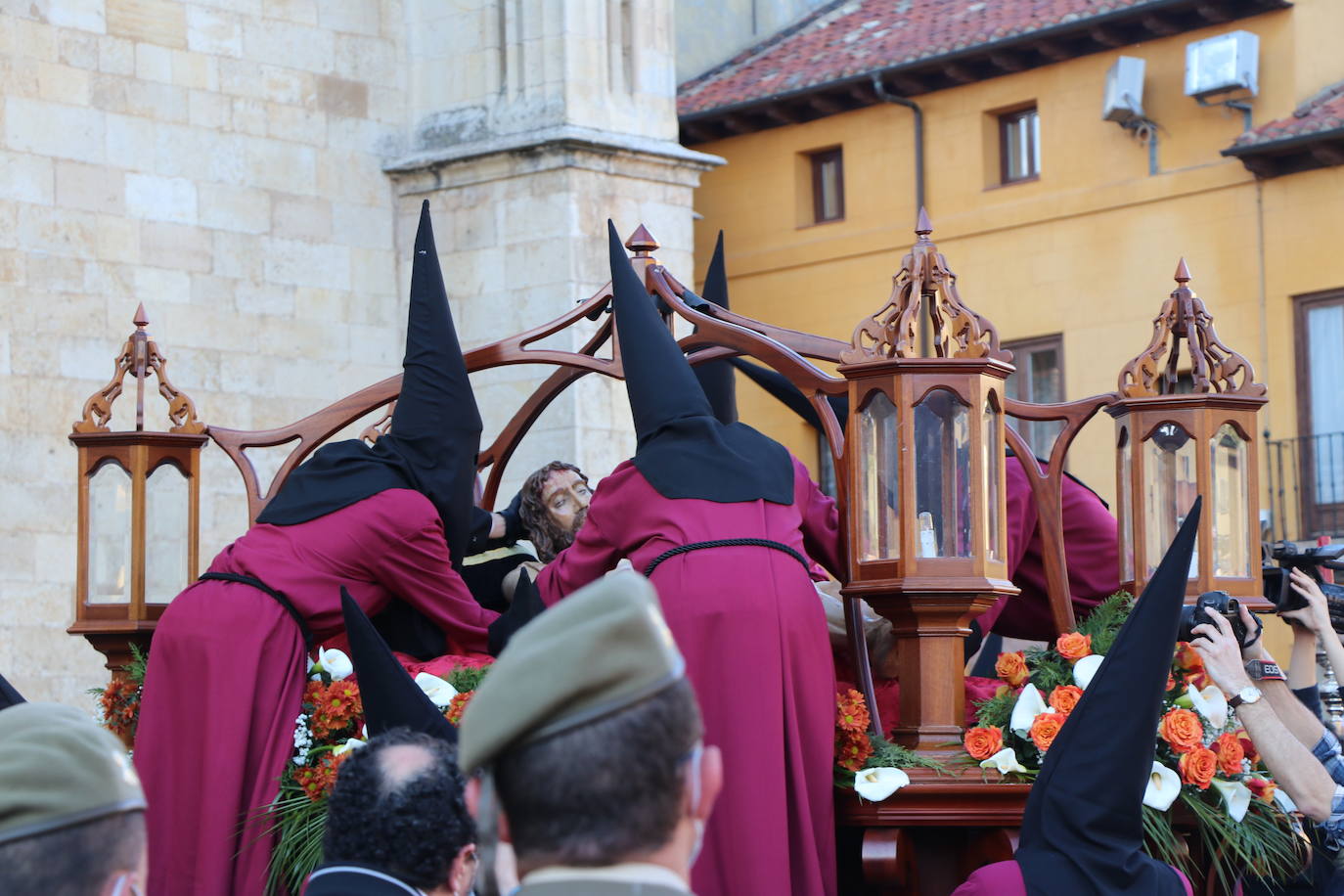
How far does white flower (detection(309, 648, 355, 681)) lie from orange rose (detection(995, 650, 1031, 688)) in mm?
1873

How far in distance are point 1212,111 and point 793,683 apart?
46.2ft

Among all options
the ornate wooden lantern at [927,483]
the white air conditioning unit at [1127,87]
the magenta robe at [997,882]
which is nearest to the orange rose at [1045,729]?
the ornate wooden lantern at [927,483]

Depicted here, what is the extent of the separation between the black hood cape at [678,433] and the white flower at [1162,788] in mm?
1188

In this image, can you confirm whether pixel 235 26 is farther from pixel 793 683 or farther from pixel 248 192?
pixel 793 683

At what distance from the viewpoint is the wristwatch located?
17.8 ft

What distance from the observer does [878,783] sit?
19.1 feet

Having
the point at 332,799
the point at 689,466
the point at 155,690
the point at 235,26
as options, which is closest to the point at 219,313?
the point at 235,26

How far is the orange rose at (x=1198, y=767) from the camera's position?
19.1 feet

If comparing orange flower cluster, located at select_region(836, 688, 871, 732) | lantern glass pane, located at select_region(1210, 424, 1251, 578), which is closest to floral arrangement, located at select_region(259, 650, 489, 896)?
orange flower cluster, located at select_region(836, 688, 871, 732)

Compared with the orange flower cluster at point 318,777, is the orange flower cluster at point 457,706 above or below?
above

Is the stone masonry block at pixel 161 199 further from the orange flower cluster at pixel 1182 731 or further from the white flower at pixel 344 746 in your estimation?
the orange flower cluster at pixel 1182 731

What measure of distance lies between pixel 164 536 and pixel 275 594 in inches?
52.8

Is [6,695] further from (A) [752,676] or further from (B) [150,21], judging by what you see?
(B) [150,21]

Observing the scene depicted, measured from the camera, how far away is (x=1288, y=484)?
18.3m
